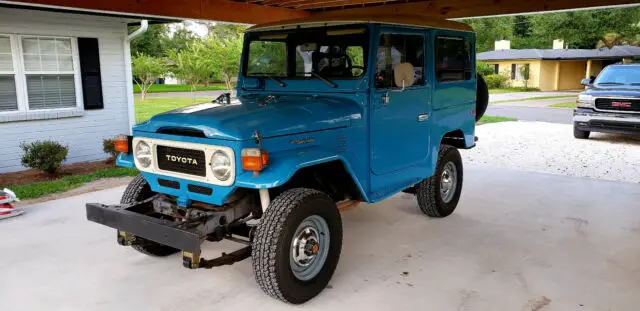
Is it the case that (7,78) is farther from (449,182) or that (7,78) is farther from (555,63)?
(555,63)

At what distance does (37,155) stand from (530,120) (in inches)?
533

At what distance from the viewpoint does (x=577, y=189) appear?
271 inches


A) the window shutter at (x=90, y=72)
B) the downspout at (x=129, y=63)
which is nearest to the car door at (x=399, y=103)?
the downspout at (x=129, y=63)

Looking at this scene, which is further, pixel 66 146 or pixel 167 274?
pixel 66 146

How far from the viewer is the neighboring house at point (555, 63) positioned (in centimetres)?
3177

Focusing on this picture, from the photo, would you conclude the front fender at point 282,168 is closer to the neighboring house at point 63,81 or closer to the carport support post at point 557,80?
the neighboring house at point 63,81

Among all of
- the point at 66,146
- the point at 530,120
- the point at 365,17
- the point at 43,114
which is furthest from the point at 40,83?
the point at 530,120

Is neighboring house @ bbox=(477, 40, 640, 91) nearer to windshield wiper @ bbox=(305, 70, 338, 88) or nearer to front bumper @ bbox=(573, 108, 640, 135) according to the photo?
front bumper @ bbox=(573, 108, 640, 135)

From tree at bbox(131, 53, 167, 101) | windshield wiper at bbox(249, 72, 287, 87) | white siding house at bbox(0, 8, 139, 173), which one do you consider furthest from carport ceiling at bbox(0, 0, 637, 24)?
tree at bbox(131, 53, 167, 101)

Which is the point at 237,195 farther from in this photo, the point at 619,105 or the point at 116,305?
the point at 619,105

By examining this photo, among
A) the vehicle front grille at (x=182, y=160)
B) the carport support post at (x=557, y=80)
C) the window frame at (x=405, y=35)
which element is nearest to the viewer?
the vehicle front grille at (x=182, y=160)

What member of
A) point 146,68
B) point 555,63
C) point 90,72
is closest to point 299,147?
point 90,72

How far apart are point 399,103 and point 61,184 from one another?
5029mm

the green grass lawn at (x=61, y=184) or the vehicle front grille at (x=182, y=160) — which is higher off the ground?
the vehicle front grille at (x=182, y=160)
